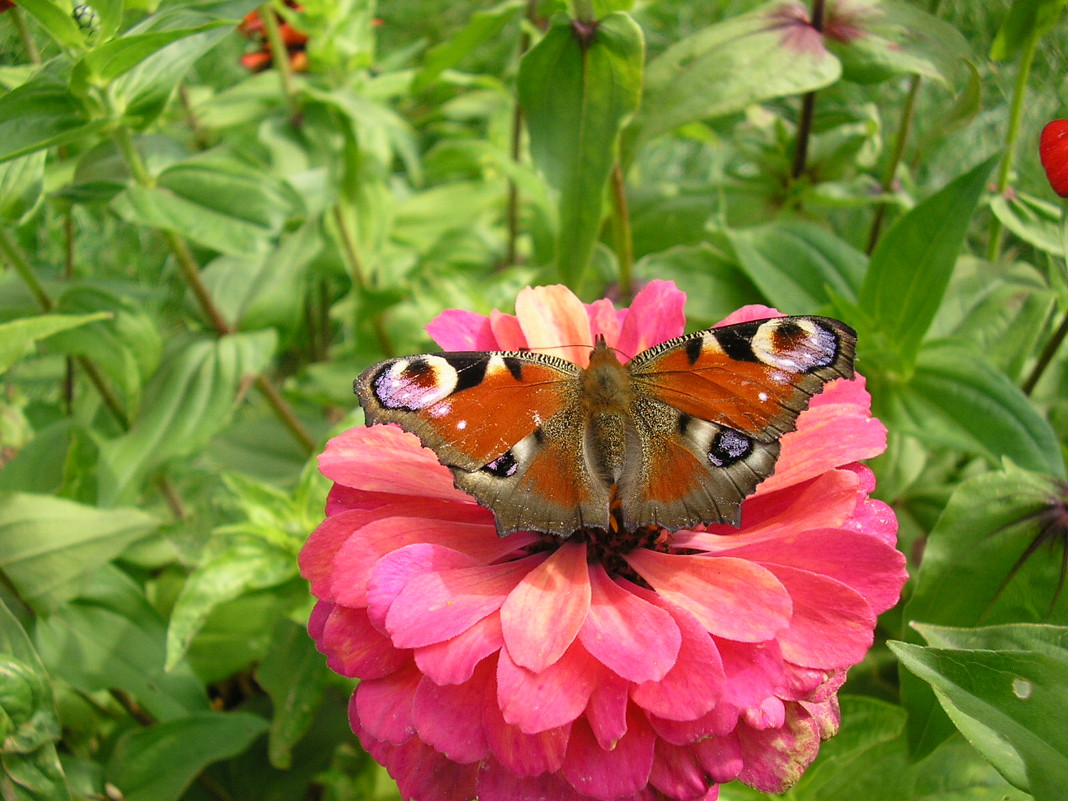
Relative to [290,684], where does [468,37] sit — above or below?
above

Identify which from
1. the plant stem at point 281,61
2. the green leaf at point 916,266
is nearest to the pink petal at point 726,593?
the green leaf at point 916,266

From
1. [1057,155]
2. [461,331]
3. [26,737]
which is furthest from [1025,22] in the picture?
[26,737]

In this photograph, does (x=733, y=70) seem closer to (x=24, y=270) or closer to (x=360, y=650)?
(x=360, y=650)

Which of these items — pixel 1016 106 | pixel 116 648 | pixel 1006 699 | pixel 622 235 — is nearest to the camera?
pixel 1006 699

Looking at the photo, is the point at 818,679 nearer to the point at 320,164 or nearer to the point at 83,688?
the point at 83,688

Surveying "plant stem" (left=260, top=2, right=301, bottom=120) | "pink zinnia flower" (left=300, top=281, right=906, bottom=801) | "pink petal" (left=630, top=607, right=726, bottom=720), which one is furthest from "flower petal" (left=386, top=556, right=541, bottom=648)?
"plant stem" (left=260, top=2, right=301, bottom=120)

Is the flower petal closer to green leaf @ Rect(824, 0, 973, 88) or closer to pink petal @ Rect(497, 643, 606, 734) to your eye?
pink petal @ Rect(497, 643, 606, 734)
